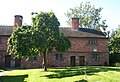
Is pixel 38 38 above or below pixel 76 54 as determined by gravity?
above

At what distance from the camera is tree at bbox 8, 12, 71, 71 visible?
3109 centimetres

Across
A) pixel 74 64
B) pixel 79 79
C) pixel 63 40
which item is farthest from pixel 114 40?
pixel 79 79

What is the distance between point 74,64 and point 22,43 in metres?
19.1

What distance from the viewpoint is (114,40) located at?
57312mm

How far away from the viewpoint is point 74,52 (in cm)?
4772

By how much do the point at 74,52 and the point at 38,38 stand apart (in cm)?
1763

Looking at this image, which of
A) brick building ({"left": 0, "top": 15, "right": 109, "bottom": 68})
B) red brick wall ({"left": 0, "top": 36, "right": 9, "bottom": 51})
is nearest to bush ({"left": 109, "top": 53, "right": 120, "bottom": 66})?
brick building ({"left": 0, "top": 15, "right": 109, "bottom": 68})

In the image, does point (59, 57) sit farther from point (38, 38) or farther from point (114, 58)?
point (38, 38)

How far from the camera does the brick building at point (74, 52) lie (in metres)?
45.5

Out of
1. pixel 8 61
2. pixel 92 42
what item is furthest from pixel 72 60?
pixel 8 61

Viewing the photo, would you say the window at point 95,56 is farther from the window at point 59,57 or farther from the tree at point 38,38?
the tree at point 38,38

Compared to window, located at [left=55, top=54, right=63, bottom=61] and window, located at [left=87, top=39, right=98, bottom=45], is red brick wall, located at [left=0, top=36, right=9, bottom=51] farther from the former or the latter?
window, located at [left=87, top=39, right=98, bottom=45]

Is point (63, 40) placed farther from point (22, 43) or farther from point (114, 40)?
point (114, 40)

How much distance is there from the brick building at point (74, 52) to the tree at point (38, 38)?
1315cm
